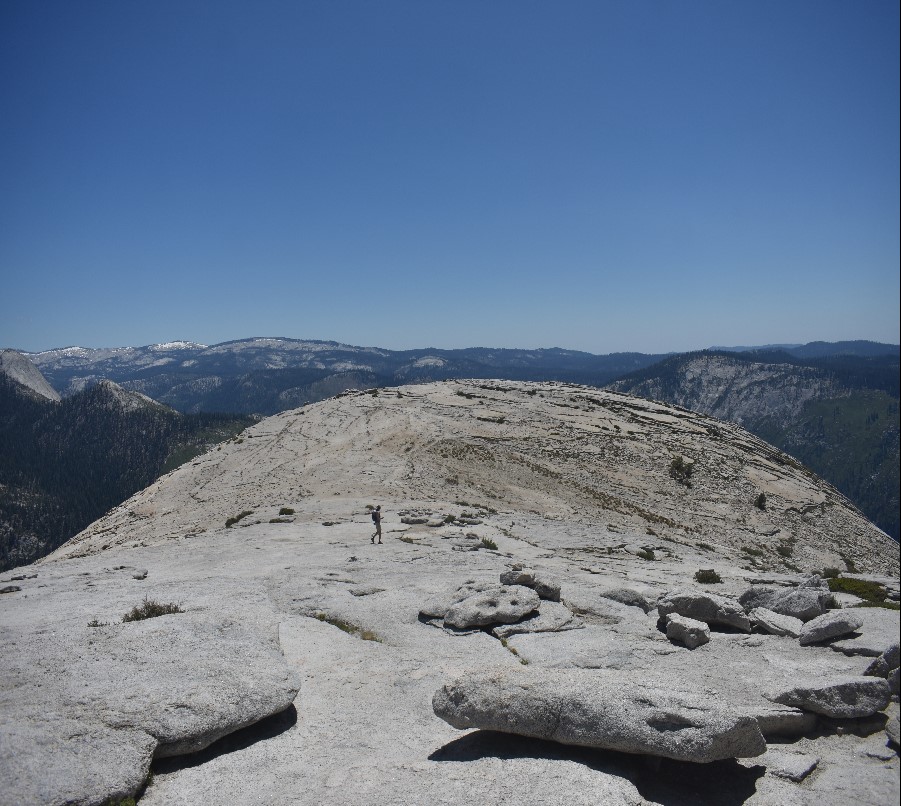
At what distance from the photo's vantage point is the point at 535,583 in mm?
18047

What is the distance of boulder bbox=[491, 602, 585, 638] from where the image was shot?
15.0 m

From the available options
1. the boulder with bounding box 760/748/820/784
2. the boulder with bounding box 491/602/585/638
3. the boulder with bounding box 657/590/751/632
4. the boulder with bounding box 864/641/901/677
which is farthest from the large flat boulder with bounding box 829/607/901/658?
the boulder with bounding box 491/602/585/638

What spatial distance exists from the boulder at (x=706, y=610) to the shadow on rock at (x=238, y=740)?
1063 centimetres

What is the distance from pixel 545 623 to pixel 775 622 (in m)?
6.16

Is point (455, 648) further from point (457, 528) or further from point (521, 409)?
point (521, 409)

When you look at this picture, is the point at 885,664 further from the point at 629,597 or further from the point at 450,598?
the point at 450,598

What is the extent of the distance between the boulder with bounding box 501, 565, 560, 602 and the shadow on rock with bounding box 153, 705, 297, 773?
944 cm

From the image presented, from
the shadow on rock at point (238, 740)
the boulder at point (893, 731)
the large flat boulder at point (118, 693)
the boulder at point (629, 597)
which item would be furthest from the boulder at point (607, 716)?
the boulder at point (629, 597)

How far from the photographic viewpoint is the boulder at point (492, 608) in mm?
15495

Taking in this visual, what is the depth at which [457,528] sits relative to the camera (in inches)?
1271

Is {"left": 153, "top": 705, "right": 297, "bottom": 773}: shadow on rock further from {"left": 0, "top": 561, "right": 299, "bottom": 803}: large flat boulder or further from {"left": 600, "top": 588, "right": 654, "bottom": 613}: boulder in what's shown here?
{"left": 600, "top": 588, "right": 654, "bottom": 613}: boulder

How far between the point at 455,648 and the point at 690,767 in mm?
6455

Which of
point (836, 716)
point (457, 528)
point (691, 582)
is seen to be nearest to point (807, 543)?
point (691, 582)

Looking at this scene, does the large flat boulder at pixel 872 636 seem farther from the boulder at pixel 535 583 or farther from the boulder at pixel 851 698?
the boulder at pixel 535 583
